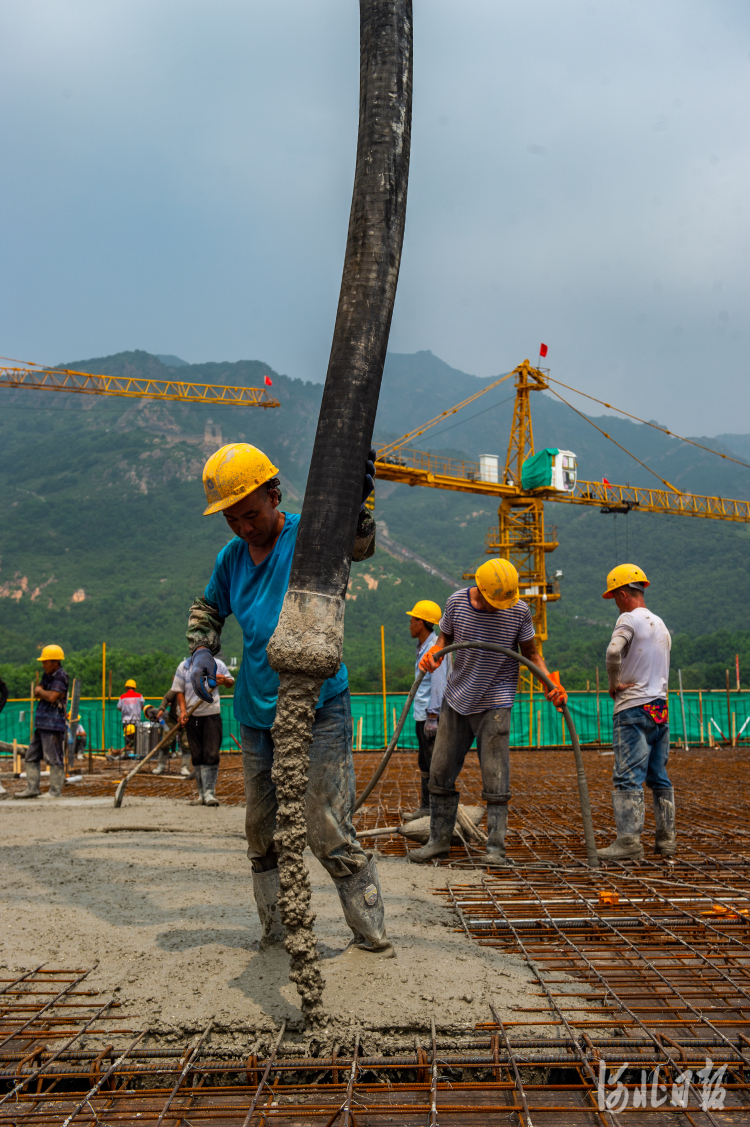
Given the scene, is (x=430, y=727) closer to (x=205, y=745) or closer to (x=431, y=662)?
(x=431, y=662)

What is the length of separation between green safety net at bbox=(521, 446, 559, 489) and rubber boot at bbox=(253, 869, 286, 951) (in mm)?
31510

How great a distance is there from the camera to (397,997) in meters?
2.31

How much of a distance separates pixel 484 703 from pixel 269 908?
6.39 feet

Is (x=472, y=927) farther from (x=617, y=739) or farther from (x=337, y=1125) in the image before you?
(x=617, y=739)

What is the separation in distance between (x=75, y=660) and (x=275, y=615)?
31.2m

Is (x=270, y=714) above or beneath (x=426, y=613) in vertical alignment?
beneath

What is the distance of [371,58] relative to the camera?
253 cm

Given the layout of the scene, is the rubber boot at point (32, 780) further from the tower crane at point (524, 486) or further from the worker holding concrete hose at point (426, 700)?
the tower crane at point (524, 486)

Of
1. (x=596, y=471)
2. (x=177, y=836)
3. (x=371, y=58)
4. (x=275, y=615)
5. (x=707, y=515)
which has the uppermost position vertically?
(x=596, y=471)

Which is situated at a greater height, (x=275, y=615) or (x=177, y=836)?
(x=275, y=615)

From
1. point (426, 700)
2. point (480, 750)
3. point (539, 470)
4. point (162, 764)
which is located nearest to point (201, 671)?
point (426, 700)

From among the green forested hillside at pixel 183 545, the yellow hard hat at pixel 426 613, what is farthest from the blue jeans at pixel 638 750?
the green forested hillside at pixel 183 545

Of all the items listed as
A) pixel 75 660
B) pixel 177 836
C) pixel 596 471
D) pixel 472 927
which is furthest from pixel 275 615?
pixel 596 471

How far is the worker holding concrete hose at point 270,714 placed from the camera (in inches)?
98.0
